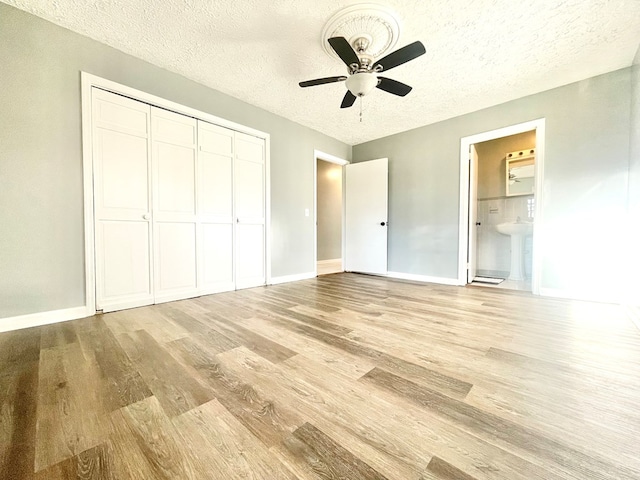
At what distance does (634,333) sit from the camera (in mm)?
1888

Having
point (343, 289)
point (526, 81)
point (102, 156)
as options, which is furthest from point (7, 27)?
point (526, 81)

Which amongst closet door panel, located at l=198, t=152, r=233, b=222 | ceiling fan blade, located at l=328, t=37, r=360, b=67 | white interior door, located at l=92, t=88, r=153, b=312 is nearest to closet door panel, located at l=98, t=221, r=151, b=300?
white interior door, located at l=92, t=88, r=153, b=312

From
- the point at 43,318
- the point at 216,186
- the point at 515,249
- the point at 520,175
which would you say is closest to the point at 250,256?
the point at 216,186

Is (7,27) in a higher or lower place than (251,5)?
lower

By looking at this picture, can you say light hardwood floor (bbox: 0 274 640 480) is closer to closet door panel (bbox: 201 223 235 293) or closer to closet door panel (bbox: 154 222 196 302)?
closet door panel (bbox: 154 222 196 302)

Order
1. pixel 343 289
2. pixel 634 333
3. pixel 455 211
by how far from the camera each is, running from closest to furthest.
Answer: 1. pixel 634 333
2. pixel 343 289
3. pixel 455 211

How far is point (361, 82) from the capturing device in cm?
220

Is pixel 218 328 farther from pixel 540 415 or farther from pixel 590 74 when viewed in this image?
pixel 590 74

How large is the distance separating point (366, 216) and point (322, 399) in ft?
12.8

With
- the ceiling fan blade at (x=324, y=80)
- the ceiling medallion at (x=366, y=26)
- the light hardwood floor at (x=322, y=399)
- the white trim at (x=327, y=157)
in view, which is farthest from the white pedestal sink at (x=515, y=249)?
the ceiling fan blade at (x=324, y=80)

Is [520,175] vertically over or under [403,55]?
under

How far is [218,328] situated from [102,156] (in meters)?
2.02

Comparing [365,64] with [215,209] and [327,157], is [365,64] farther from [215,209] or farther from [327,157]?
[327,157]

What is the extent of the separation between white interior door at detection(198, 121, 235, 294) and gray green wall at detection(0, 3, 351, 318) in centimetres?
84
